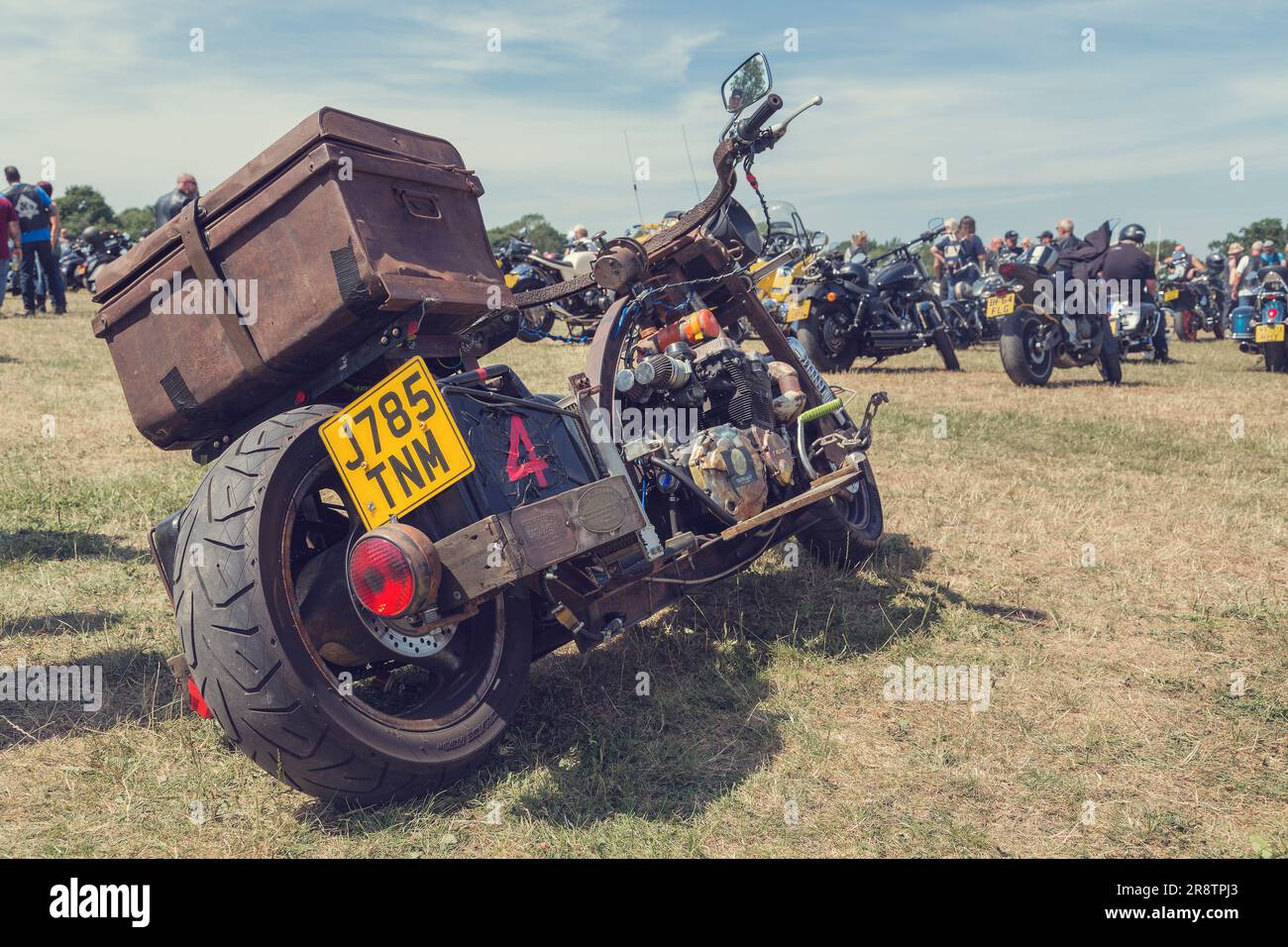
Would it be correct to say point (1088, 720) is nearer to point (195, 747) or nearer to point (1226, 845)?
point (1226, 845)

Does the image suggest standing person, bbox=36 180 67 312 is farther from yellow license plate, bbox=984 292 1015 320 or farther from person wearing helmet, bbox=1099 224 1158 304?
person wearing helmet, bbox=1099 224 1158 304

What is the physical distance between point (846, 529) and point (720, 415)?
34.5 inches

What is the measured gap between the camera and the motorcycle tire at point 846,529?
15.6 ft

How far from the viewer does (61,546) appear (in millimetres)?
5043

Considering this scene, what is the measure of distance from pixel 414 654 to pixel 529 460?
2.15 feet

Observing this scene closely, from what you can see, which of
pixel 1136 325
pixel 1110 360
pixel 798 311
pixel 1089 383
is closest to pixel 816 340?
pixel 798 311

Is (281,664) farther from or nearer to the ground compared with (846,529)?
farther from the ground

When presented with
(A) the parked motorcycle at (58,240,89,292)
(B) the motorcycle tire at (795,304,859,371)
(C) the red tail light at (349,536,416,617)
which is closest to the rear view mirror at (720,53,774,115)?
(C) the red tail light at (349,536,416,617)

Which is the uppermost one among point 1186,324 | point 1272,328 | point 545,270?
point 545,270

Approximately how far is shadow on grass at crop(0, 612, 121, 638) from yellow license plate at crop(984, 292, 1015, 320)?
9290mm

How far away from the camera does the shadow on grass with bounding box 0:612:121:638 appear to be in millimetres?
4105

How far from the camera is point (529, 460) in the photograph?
3186mm

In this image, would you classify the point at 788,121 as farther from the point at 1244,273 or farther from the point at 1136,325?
the point at 1244,273
